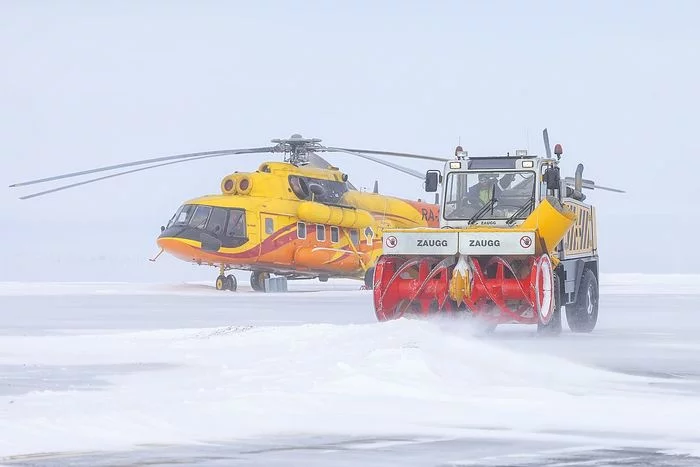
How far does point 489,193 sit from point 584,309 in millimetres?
2681

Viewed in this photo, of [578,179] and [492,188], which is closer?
[578,179]

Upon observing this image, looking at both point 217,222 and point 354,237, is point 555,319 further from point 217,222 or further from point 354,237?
point 354,237

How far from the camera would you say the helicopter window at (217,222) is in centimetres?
3456

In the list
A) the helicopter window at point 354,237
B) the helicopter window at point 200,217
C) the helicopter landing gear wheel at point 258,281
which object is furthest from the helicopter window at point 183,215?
the helicopter window at point 354,237

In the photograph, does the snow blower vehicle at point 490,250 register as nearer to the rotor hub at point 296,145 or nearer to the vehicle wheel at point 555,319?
the vehicle wheel at point 555,319

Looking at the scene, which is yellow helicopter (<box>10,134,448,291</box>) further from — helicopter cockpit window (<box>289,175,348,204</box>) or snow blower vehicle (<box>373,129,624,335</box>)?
snow blower vehicle (<box>373,129,624,335</box>)

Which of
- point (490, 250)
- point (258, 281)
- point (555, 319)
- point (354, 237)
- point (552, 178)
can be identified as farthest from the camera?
point (354, 237)

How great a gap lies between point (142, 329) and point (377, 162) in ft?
45.7

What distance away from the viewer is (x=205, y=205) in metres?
34.9

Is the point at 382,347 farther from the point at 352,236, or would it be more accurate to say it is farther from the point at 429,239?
the point at 352,236

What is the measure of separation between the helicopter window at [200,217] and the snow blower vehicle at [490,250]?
50.6 ft

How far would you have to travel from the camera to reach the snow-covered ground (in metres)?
9.00

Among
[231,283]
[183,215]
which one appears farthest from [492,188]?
[231,283]

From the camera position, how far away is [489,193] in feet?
64.0
